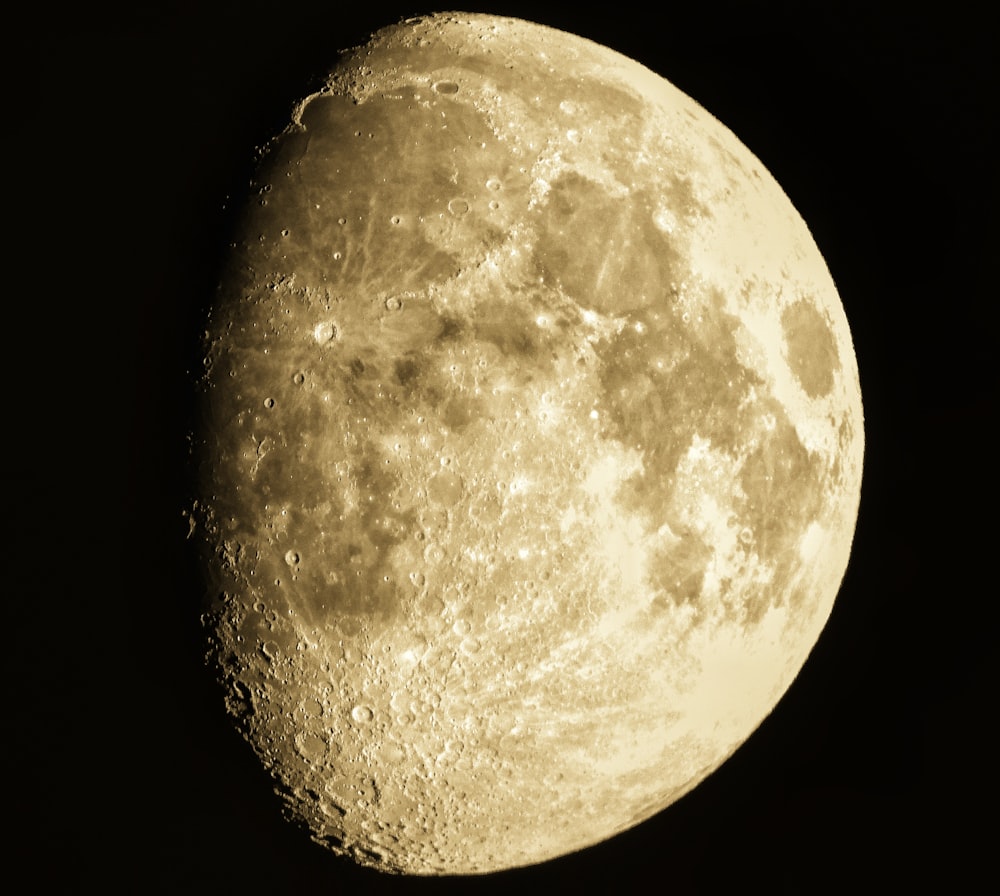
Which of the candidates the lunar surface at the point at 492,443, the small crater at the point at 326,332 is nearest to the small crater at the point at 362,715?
the lunar surface at the point at 492,443

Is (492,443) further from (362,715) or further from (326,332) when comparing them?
(362,715)

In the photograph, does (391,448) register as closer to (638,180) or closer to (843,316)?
(638,180)

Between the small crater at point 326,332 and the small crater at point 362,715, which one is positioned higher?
the small crater at point 326,332

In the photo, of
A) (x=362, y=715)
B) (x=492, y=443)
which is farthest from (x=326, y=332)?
(x=362, y=715)

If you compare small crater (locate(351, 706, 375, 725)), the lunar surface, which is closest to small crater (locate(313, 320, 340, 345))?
the lunar surface

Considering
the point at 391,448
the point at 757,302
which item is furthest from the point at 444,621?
the point at 757,302

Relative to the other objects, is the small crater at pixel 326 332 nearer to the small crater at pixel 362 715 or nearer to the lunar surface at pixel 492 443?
the lunar surface at pixel 492 443

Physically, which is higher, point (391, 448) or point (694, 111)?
point (694, 111)

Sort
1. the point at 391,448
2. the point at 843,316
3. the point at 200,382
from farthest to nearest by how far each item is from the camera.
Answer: the point at 843,316, the point at 200,382, the point at 391,448
